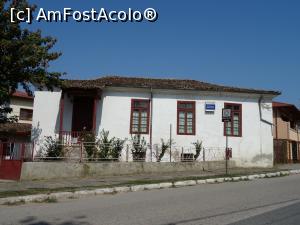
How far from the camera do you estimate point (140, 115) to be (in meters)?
21.8

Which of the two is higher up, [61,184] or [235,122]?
[235,122]

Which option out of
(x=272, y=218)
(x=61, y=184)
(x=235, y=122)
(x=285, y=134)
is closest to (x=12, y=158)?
(x=61, y=184)

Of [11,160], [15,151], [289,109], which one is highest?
[289,109]

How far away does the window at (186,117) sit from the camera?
21797mm

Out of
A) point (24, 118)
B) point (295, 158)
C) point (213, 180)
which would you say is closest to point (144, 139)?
point (213, 180)

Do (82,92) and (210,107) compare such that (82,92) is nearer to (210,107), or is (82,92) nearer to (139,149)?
(139,149)

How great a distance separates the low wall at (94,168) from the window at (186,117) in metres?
2.99

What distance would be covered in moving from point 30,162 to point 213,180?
23.1ft

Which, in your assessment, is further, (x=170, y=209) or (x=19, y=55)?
(x=19, y=55)

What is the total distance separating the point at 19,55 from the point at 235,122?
40.7 ft

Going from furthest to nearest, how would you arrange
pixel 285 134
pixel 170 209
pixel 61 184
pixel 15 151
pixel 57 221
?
pixel 285 134, pixel 15 151, pixel 61 184, pixel 170 209, pixel 57 221

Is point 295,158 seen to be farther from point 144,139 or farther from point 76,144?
point 76,144

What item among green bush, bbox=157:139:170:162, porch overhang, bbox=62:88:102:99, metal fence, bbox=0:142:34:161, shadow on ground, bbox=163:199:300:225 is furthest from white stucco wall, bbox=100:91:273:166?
shadow on ground, bbox=163:199:300:225

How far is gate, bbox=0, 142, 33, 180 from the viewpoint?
1512cm
